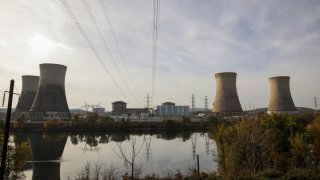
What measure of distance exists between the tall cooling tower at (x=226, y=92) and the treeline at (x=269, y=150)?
57.7 feet

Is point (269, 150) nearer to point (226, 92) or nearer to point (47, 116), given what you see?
point (226, 92)

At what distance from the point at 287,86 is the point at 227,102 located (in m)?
5.85

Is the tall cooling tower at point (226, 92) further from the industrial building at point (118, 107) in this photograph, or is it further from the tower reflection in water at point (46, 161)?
the industrial building at point (118, 107)

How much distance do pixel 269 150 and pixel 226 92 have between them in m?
20.2

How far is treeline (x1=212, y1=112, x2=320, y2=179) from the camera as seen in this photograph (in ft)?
25.5

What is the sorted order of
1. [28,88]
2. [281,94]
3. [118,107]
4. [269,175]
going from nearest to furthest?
[269,175], [281,94], [28,88], [118,107]

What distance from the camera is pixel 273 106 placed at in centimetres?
2841

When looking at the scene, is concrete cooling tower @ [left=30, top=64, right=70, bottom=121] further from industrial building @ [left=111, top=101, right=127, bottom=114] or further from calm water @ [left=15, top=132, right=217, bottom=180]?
industrial building @ [left=111, top=101, right=127, bottom=114]

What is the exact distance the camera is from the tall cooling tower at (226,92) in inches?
1107

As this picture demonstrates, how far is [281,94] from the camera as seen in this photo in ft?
90.8

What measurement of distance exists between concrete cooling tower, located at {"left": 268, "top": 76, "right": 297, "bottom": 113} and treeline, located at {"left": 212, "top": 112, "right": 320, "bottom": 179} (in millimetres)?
17898

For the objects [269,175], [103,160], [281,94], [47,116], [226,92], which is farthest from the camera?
[47,116]

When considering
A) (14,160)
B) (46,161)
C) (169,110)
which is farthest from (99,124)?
(169,110)

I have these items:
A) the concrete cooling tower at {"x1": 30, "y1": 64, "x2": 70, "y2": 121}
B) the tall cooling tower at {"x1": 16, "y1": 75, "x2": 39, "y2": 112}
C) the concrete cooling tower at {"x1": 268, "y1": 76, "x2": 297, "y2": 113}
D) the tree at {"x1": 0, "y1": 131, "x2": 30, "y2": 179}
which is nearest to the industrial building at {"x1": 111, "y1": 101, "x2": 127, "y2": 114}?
the tall cooling tower at {"x1": 16, "y1": 75, "x2": 39, "y2": 112}
